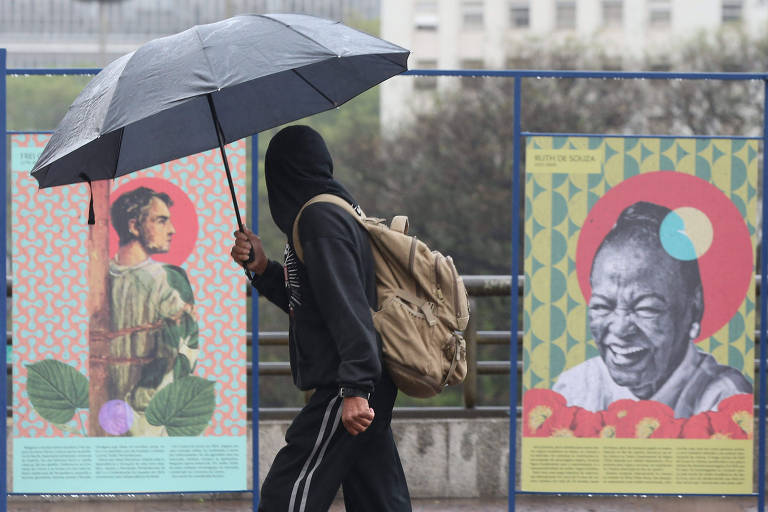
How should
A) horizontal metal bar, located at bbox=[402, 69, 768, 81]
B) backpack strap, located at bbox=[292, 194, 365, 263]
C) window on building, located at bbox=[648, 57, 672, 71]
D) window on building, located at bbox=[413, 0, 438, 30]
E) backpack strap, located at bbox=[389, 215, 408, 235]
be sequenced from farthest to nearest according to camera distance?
window on building, located at bbox=[413, 0, 438, 30] → window on building, located at bbox=[648, 57, 672, 71] → horizontal metal bar, located at bbox=[402, 69, 768, 81] → backpack strap, located at bbox=[389, 215, 408, 235] → backpack strap, located at bbox=[292, 194, 365, 263]

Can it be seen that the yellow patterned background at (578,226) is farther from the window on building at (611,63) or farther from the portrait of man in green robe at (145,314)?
the window on building at (611,63)

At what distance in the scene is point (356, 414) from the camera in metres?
3.43

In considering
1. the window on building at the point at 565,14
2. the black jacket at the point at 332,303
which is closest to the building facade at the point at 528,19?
the window on building at the point at 565,14

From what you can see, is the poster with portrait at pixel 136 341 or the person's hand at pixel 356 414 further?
the poster with portrait at pixel 136 341

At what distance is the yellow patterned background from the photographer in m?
5.23

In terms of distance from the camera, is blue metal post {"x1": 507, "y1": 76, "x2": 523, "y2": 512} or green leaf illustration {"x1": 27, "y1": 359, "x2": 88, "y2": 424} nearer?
green leaf illustration {"x1": 27, "y1": 359, "x2": 88, "y2": 424}

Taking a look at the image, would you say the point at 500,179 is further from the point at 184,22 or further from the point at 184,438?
the point at 184,22

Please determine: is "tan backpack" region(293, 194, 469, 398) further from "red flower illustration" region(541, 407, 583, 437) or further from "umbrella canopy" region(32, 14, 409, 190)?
"red flower illustration" region(541, 407, 583, 437)

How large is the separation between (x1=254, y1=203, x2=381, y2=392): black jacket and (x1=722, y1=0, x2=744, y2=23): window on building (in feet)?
217

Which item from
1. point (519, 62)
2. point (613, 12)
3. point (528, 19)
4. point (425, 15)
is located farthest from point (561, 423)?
point (425, 15)

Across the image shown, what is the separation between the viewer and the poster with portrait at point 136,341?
515 cm

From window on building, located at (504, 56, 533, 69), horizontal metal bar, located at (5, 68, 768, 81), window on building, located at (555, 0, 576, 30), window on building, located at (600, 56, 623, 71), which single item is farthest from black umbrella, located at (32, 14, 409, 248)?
window on building, located at (555, 0, 576, 30)

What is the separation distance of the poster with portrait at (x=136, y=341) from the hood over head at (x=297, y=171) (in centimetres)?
151

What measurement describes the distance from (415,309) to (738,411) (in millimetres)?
2282
